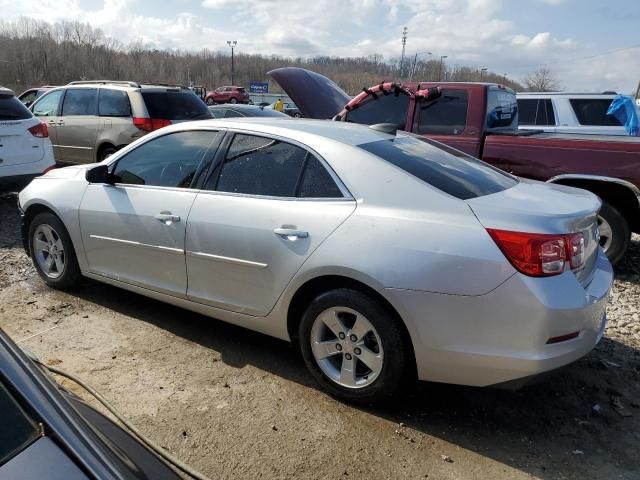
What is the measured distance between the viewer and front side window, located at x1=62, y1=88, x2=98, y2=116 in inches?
353

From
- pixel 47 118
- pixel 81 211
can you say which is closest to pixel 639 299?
pixel 81 211

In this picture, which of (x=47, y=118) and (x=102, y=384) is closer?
(x=102, y=384)

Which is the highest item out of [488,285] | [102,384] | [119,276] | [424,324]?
[488,285]

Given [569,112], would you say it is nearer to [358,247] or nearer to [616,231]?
[616,231]

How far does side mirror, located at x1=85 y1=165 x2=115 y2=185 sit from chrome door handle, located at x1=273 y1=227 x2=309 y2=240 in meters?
1.71

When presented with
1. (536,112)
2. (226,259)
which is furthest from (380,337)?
(536,112)

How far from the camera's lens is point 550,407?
311 cm

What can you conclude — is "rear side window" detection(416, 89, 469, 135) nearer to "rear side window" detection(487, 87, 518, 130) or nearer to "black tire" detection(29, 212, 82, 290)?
"rear side window" detection(487, 87, 518, 130)

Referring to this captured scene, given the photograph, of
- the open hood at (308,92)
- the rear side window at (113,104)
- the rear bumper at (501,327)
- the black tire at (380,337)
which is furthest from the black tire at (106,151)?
the rear bumper at (501,327)

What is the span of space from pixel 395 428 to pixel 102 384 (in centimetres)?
180

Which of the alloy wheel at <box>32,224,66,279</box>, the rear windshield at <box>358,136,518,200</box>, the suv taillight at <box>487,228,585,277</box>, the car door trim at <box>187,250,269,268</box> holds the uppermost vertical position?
the rear windshield at <box>358,136,518,200</box>

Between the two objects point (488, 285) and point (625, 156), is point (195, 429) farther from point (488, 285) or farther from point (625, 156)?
point (625, 156)

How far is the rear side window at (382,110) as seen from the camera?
6375 millimetres

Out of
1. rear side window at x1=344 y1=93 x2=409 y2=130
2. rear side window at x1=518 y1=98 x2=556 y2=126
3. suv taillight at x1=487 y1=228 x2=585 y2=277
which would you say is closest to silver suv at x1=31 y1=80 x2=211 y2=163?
rear side window at x1=344 y1=93 x2=409 y2=130
